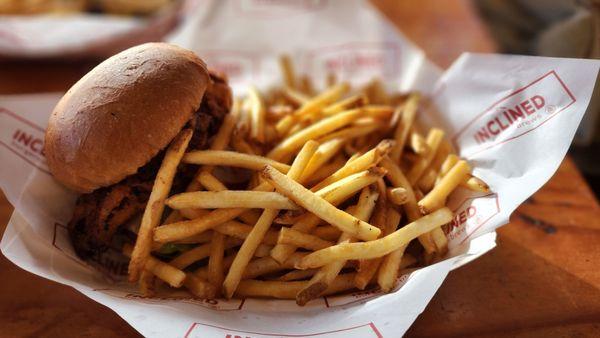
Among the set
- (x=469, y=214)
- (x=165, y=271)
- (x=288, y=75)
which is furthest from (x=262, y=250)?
(x=288, y=75)

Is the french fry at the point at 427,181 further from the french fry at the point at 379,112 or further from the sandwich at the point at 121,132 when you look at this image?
the sandwich at the point at 121,132

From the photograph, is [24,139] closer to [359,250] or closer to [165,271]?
[165,271]

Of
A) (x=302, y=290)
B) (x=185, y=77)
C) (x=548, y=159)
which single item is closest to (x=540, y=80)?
(x=548, y=159)

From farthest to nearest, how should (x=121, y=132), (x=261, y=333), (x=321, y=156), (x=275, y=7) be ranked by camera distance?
(x=275, y=7) < (x=321, y=156) < (x=121, y=132) < (x=261, y=333)

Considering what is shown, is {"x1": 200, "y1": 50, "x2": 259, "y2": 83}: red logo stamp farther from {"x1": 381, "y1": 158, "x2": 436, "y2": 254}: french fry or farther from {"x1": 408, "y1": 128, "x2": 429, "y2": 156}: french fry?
{"x1": 381, "y1": 158, "x2": 436, "y2": 254}: french fry

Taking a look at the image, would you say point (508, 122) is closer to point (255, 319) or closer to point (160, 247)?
point (255, 319)

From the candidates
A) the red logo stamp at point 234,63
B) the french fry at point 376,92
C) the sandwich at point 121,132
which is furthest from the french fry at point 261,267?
the red logo stamp at point 234,63
